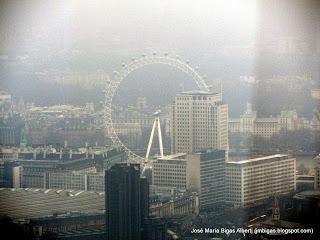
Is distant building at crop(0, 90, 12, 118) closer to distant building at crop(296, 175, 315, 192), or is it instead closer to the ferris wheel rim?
the ferris wheel rim

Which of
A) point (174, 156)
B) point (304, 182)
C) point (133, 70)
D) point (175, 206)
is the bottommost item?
point (175, 206)

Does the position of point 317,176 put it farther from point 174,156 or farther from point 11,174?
point 11,174

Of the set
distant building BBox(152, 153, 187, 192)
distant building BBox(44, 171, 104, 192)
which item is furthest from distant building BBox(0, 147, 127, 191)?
distant building BBox(152, 153, 187, 192)

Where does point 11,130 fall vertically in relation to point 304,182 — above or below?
above

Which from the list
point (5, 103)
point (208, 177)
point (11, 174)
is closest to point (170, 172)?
point (208, 177)
